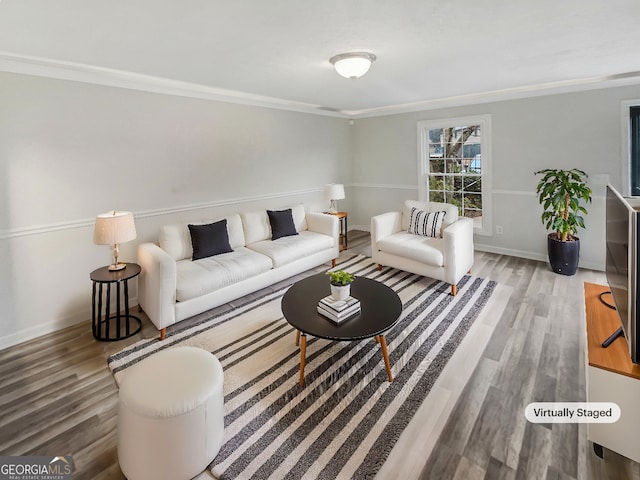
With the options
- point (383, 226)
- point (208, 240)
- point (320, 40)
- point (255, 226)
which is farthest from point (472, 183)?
point (208, 240)

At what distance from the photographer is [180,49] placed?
2.52 meters

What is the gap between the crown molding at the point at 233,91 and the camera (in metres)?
2.74

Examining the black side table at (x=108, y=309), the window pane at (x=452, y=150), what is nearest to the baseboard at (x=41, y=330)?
the black side table at (x=108, y=309)

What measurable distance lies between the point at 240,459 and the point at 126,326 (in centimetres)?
199

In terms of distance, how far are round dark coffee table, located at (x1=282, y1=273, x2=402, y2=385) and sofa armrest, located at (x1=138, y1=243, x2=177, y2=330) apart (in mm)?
1054

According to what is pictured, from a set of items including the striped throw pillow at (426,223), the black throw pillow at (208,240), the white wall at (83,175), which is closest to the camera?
the white wall at (83,175)

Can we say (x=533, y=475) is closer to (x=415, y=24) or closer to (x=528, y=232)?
(x=415, y=24)

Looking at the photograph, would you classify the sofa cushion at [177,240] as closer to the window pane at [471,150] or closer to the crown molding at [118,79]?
the crown molding at [118,79]

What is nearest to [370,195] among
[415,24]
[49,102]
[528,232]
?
[528,232]

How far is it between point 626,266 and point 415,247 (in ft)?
7.53

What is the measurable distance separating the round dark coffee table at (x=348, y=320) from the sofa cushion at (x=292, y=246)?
3.13ft

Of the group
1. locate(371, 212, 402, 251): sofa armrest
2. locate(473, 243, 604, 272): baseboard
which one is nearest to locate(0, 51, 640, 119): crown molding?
locate(371, 212, 402, 251): sofa armrest

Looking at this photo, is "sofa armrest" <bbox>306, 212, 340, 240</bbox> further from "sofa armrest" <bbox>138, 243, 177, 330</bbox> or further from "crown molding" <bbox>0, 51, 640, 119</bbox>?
"sofa armrest" <bbox>138, 243, 177, 330</bbox>

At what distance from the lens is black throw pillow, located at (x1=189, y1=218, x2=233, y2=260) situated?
3.61m
